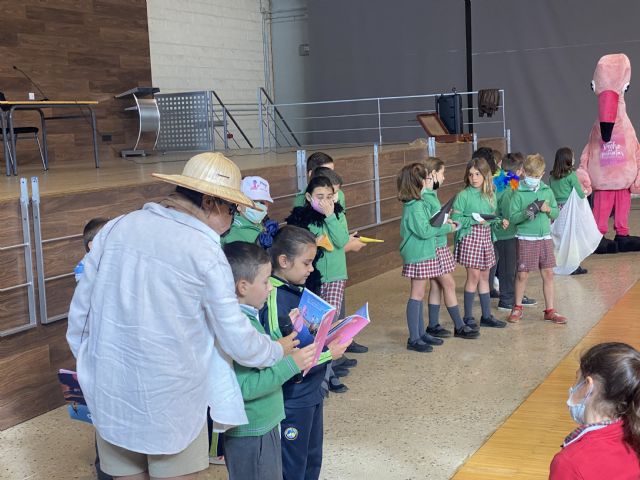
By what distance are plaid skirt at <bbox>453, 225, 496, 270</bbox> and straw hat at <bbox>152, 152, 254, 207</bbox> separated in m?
3.73

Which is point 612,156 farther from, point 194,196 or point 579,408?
point 194,196

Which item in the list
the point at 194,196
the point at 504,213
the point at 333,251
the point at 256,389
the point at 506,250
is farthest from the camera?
the point at 506,250

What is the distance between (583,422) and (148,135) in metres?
9.31

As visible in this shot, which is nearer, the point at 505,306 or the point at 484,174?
the point at 484,174

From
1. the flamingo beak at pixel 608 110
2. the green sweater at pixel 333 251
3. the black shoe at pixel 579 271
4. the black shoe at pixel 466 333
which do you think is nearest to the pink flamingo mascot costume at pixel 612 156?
the flamingo beak at pixel 608 110

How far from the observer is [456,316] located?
5.77 meters

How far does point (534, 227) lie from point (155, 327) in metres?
4.33

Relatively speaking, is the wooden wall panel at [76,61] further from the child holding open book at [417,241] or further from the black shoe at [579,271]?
the black shoe at [579,271]

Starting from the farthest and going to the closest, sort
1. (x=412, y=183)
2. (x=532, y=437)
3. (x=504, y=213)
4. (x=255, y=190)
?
(x=504, y=213) < (x=412, y=183) < (x=255, y=190) < (x=532, y=437)

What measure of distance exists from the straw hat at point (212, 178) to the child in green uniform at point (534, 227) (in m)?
3.94

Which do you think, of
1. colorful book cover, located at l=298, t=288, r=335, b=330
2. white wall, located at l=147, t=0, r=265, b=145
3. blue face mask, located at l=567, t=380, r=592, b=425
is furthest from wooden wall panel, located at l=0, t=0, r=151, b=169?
blue face mask, located at l=567, t=380, r=592, b=425

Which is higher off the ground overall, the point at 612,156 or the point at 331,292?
the point at 612,156

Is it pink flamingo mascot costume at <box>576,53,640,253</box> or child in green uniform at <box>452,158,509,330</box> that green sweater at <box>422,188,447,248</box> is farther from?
pink flamingo mascot costume at <box>576,53,640,253</box>

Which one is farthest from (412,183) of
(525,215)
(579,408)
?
(579,408)
